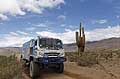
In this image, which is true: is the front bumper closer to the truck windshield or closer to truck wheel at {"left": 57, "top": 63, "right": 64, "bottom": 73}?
the truck windshield

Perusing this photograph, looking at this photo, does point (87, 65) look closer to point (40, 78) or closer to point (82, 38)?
point (82, 38)

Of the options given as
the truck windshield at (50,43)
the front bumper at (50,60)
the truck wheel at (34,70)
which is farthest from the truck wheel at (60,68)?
the truck wheel at (34,70)

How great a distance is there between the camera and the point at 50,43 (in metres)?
23.1

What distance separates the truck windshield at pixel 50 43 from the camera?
22692 millimetres

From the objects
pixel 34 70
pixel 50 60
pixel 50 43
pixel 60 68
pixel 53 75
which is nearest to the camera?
pixel 50 60

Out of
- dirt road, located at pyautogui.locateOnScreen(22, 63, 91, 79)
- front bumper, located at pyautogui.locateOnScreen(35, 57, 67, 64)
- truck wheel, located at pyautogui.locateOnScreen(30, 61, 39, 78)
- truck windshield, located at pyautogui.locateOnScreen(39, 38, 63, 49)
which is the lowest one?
dirt road, located at pyautogui.locateOnScreen(22, 63, 91, 79)

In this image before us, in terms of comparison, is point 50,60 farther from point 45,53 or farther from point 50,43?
point 50,43

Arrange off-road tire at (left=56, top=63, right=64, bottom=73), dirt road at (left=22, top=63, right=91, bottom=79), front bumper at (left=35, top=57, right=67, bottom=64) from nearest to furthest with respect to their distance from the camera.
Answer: front bumper at (left=35, top=57, right=67, bottom=64) < dirt road at (left=22, top=63, right=91, bottom=79) < off-road tire at (left=56, top=63, right=64, bottom=73)

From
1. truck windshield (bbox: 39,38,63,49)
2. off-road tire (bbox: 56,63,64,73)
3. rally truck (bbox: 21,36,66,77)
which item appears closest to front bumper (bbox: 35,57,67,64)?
rally truck (bbox: 21,36,66,77)

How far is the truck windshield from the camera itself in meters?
22.7

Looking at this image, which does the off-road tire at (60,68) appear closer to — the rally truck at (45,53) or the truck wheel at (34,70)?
the rally truck at (45,53)

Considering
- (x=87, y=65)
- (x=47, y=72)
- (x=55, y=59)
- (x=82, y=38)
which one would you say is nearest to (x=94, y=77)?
(x=55, y=59)

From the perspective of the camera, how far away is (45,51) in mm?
22141

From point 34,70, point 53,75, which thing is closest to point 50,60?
point 34,70
